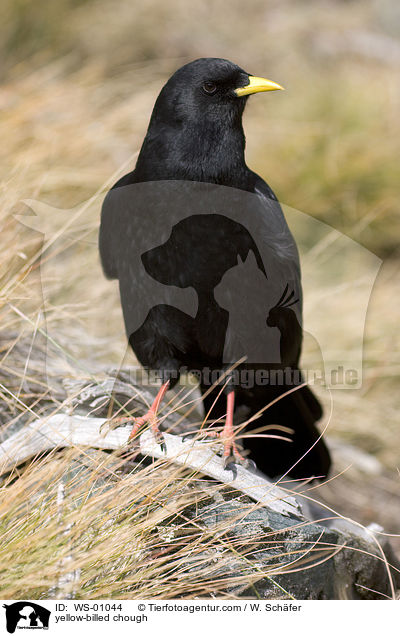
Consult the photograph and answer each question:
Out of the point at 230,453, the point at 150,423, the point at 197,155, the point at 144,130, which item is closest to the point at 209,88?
the point at 197,155

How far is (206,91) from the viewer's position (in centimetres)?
312

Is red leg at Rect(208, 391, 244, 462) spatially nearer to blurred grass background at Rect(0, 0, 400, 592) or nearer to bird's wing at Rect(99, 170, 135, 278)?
bird's wing at Rect(99, 170, 135, 278)

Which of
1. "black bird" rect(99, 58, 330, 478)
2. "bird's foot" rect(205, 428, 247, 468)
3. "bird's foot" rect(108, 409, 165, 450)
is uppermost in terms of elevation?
"black bird" rect(99, 58, 330, 478)

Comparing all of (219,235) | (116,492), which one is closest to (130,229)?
(219,235)

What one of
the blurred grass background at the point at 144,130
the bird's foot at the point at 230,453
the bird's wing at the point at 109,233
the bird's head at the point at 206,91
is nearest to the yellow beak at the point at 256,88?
the bird's head at the point at 206,91

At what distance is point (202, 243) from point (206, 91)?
27.7 inches

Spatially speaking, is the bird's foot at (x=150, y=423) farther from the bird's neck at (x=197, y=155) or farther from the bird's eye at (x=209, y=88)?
the bird's eye at (x=209, y=88)

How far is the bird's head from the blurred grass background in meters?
0.98

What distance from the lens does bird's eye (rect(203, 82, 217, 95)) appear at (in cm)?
312

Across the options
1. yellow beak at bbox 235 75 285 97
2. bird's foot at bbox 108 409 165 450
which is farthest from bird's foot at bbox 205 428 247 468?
yellow beak at bbox 235 75 285 97

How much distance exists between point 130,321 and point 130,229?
480 mm

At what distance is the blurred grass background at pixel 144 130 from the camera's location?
16.4 ft

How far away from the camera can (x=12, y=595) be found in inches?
94.1

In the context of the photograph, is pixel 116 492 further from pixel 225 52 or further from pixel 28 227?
pixel 225 52
